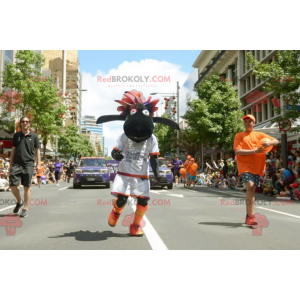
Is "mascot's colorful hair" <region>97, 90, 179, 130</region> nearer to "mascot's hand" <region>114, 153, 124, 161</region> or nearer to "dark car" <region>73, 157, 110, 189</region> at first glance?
"mascot's hand" <region>114, 153, 124, 161</region>

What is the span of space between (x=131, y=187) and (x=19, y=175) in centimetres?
297

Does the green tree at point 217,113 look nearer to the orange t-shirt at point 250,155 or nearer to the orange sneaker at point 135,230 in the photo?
the orange t-shirt at point 250,155

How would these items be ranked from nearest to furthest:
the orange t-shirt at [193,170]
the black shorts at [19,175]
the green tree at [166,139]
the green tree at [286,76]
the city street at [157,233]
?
1. the city street at [157,233]
2. the black shorts at [19,175]
3. the green tree at [286,76]
4. the orange t-shirt at [193,170]
5. the green tree at [166,139]

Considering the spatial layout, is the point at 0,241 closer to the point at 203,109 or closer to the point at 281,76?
the point at 281,76

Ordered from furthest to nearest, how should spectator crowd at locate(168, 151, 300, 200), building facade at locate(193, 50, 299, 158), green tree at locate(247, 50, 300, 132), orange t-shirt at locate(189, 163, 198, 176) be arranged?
building facade at locate(193, 50, 299, 158)
orange t-shirt at locate(189, 163, 198, 176)
green tree at locate(247, 50, 300, 132)
spectator crowd at locate(168, 151, 300, 200)

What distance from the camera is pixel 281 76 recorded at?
1581 centimetres

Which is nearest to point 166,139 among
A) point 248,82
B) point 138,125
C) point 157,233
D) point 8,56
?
point 248,82

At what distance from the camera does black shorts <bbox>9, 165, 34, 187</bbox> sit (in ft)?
24.4

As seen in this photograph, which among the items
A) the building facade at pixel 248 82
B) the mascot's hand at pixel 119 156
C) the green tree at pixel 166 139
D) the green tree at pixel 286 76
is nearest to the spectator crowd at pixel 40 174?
the mascot's hand at pixel 119 156

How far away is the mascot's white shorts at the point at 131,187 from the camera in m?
5.52

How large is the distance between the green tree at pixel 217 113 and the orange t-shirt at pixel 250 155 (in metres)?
25.9

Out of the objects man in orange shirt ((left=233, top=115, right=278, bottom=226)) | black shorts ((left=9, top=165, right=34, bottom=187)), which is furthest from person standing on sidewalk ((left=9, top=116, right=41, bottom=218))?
man in orange shirt ((left=233, top=115, right=278, bottom=226))

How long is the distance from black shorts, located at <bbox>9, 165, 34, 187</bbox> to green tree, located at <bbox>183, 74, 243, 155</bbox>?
25925mm
